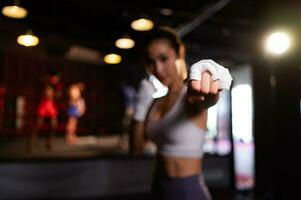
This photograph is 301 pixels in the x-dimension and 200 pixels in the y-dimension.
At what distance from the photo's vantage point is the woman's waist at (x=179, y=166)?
3.58ft

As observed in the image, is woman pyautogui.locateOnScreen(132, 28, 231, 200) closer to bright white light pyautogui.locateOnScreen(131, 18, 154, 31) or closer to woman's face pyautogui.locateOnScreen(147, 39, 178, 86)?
woman's face pyautogui.locateOnScreen(147, 39, 178, 86)

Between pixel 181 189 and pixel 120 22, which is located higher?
pixel 120 22

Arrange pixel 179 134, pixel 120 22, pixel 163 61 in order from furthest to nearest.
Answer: pixel 120 22, pixel 163 61, pixel 179 134

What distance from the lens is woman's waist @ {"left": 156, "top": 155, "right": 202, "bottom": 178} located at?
1090mm

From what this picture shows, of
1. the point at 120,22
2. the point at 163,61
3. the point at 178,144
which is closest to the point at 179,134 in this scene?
the point at 178,144

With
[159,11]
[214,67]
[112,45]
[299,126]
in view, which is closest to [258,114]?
[299,126]

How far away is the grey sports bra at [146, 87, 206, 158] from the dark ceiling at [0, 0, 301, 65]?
373 centimetres

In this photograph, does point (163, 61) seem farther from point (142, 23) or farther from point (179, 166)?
point (142, 23)

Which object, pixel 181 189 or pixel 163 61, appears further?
pixel 163 61

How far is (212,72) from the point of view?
701mm

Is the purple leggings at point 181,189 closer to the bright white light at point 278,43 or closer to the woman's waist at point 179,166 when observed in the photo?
the woman's waist at point 179,166

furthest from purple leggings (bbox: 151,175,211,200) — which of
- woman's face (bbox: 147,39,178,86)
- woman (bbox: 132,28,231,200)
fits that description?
woman's face (bbox: 147,39,178,86)

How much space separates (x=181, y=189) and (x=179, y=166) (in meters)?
0.07

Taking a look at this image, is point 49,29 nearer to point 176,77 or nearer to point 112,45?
point 112,45
